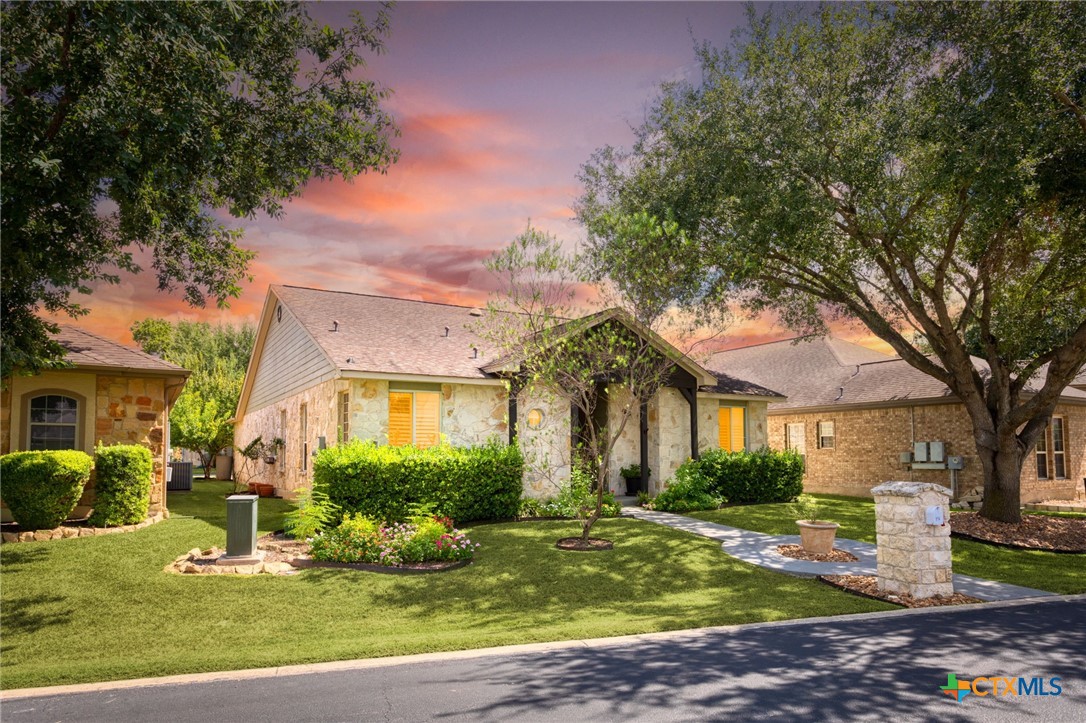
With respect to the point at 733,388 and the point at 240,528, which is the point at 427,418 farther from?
the point at 733,388

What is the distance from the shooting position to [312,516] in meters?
12.9

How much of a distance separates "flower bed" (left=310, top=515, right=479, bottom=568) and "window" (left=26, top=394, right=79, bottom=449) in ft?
23.6

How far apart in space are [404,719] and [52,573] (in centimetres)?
795

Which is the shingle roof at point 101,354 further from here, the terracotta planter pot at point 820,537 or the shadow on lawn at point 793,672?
the terracotta planter pot at point 820,537

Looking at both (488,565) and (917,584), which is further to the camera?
(488,565)

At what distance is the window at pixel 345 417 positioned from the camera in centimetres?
1630

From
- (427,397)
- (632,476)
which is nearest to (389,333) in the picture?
(427,397)

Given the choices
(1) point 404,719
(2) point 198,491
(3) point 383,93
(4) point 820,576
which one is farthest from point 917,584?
(2) point 198,491

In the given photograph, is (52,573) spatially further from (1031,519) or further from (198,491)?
(1031,519)

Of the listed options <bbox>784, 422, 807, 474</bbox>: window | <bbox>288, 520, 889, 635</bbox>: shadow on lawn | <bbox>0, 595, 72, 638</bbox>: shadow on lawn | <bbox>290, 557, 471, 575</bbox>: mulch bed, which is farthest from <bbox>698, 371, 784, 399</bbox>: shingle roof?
<bbox>0, 595, 72, 638</bbox>: shadow on lawn

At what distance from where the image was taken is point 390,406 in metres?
16.7

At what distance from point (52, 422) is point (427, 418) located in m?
8.15

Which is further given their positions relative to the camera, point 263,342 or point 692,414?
point 263,342

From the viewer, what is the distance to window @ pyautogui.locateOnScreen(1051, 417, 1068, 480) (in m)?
23.5
